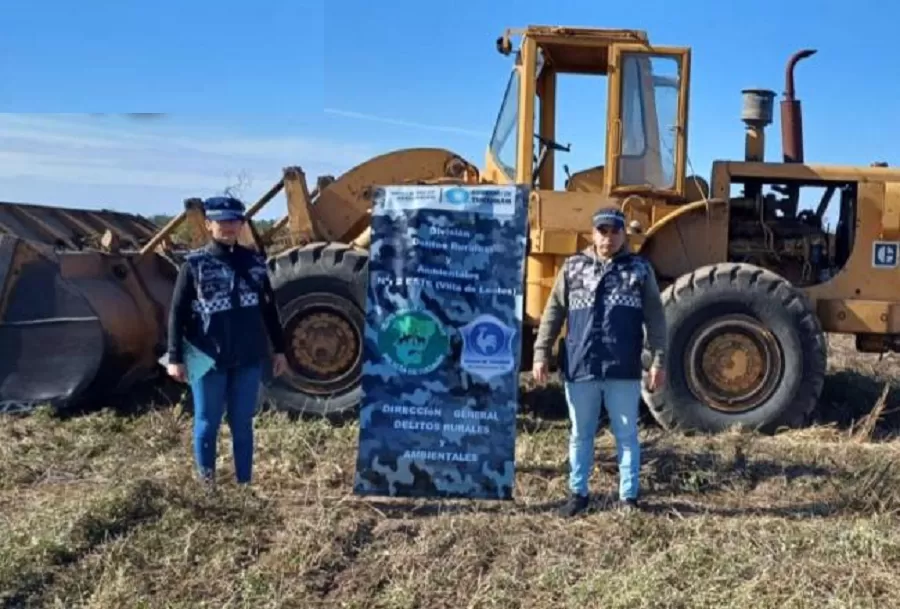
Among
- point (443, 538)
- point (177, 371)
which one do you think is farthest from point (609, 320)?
point (177, 371)

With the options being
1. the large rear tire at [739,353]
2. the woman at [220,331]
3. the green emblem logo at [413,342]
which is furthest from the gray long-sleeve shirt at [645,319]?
the large rear tire at [739,353]

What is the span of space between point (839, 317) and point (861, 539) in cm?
Result: 346

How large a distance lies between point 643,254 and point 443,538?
12.7 ft

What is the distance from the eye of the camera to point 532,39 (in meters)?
8.08

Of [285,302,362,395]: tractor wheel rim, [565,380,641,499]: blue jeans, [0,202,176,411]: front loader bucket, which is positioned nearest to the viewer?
[565,380,641,499]: blue jeans

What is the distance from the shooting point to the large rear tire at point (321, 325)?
26.0 feet

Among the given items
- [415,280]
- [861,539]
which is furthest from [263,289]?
[861,539]

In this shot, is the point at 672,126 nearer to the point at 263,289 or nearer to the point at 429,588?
the point at 263,289

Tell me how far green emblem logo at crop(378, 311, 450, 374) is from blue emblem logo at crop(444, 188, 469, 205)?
0.63 metres

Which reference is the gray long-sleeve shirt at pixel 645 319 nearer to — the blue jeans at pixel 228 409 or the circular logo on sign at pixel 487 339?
the circular logo on sign at pixel 487 339

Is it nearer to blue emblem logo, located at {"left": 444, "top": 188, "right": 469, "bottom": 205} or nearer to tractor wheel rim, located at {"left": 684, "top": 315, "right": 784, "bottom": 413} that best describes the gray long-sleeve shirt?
blue emblem logo, located at {"left": 444, "top": 188, "right": 469, "bottom": 205}

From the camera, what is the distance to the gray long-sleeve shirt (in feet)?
18.6

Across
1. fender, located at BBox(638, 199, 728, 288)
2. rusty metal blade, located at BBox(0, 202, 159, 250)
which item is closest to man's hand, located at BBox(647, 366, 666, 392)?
fender, located at BBox(638, 199, 728, 288)

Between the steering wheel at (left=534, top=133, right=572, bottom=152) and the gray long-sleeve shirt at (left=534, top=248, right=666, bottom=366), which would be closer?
the gray long-sleeve shirt at (left=534, top=248, right=666, bottom=366)
